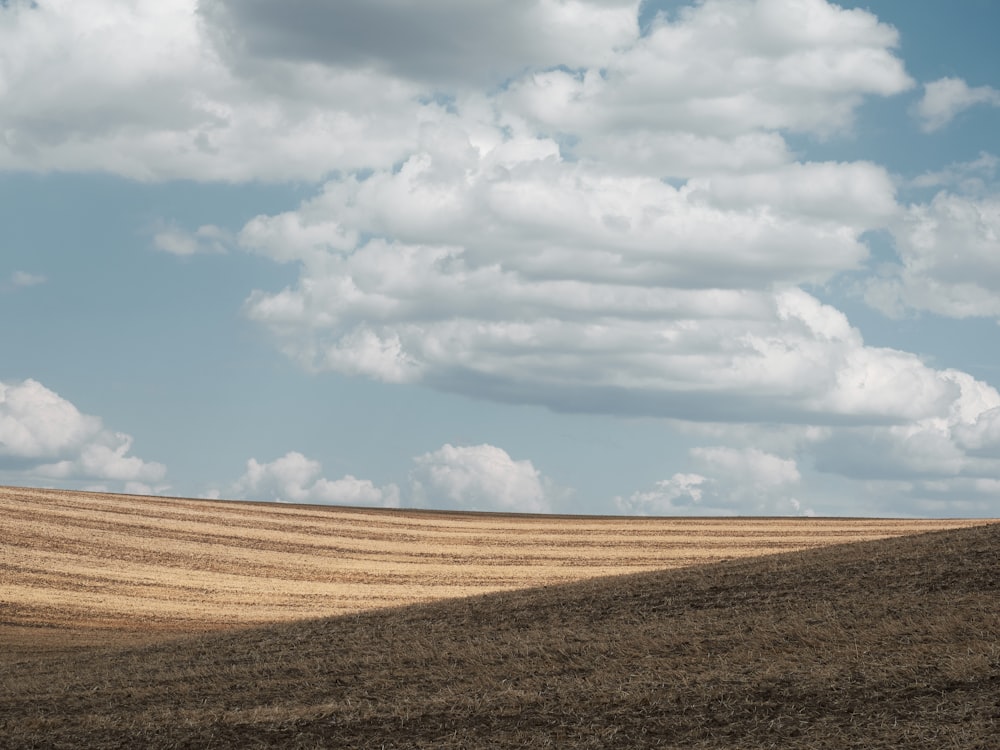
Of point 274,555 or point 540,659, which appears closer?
point 540,659

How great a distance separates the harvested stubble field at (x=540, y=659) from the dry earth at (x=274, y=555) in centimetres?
23

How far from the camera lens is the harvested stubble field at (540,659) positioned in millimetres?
11758

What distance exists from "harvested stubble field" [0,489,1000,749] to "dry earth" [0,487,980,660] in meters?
0.23

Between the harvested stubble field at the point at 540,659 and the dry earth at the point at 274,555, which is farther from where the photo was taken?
the dry earth at the point at 274,555

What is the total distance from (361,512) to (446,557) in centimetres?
1624

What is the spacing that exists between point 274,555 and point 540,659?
89.0 feet

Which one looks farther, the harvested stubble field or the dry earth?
the dry earth

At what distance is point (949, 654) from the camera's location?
43.9 feet

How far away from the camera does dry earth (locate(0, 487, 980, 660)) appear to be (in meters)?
29.9

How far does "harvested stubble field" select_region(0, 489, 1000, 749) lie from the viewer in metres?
11.8

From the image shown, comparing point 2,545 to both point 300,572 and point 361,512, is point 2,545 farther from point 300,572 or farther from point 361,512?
point 361,512

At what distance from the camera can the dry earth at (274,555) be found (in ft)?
98.0

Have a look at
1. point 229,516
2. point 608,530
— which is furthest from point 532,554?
point 229,516

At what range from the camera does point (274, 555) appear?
41.2m
